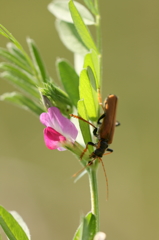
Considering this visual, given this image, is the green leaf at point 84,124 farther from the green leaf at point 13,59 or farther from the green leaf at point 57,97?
the green leaf at point 13,59

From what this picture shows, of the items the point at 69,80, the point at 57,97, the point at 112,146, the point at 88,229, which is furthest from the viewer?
the point at 112,146

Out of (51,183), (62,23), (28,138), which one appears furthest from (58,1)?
(28,138)

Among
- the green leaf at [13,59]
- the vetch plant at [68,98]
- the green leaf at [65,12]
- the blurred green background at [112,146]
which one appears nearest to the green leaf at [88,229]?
the vetch plant at [68,98]

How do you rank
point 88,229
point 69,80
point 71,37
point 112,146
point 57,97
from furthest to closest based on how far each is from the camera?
point 112,146 < point 71,37 < point 69,80 < point 57,97 < point 88,229

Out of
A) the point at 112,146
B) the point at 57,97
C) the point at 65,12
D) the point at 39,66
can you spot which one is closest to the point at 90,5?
the point at 65,12

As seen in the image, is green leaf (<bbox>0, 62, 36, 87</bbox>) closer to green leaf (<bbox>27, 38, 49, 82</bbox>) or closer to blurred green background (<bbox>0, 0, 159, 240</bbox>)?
green leaf (<bbox>27, 38, 49, 82</bbox>)

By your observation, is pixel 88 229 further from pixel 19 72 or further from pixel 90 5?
pixel 90 5

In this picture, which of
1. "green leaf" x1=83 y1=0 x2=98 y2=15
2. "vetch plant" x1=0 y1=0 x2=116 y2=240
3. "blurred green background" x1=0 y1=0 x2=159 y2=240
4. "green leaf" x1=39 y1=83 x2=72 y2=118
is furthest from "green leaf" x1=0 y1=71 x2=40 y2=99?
"blurred green background" x1=0 y1=0 x2=159 y2=240
